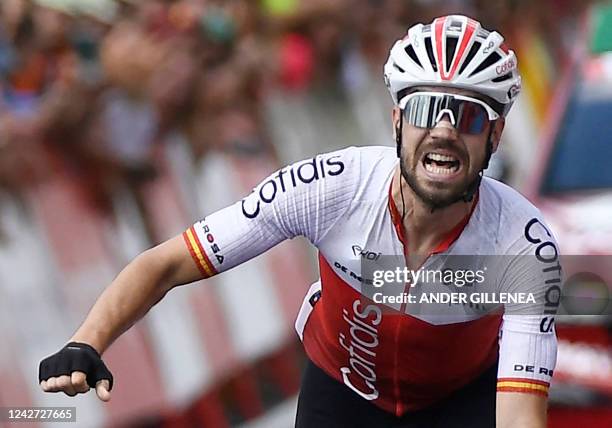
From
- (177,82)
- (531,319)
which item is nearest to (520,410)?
(531,319)

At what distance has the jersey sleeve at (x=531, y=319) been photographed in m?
3.92

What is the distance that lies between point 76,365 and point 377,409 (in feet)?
3.88

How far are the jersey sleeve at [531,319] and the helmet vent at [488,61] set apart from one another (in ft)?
1.56

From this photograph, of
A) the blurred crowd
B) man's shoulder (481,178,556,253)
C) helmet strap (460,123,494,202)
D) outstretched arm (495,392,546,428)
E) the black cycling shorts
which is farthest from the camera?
the blurred crowd

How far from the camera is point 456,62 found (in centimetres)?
399

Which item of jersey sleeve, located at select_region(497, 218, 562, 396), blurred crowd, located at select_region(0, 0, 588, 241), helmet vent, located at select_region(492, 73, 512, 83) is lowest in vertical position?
jersey sleeve, located at select_region(497, 218, 562, 396)

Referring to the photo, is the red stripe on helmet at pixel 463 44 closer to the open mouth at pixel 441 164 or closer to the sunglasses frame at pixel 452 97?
the sunglasses frame at pixel 452 97

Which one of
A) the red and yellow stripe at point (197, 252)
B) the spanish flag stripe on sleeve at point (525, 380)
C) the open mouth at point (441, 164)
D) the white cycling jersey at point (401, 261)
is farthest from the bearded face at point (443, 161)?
the red and yellow stripe at point (197, 252)

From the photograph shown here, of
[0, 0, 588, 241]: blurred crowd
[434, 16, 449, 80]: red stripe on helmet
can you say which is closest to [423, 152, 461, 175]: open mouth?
[434, 16, 449, 80]: red stripe on helmet

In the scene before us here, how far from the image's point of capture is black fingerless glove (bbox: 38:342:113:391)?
3748 mm

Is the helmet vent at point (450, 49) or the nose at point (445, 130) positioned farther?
the helmet vent at point (450, 49)

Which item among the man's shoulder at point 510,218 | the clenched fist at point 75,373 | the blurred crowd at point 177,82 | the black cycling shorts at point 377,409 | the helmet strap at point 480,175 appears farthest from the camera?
the blurred crowd at point 177,82

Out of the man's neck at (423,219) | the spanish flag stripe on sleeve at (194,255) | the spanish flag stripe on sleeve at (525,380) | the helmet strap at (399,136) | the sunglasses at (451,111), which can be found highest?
the sunglasses at (451,111)

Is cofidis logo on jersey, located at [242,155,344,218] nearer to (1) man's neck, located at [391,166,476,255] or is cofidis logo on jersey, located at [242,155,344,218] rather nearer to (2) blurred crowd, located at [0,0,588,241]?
(1) man's neck, located at [391,166,476,255]
